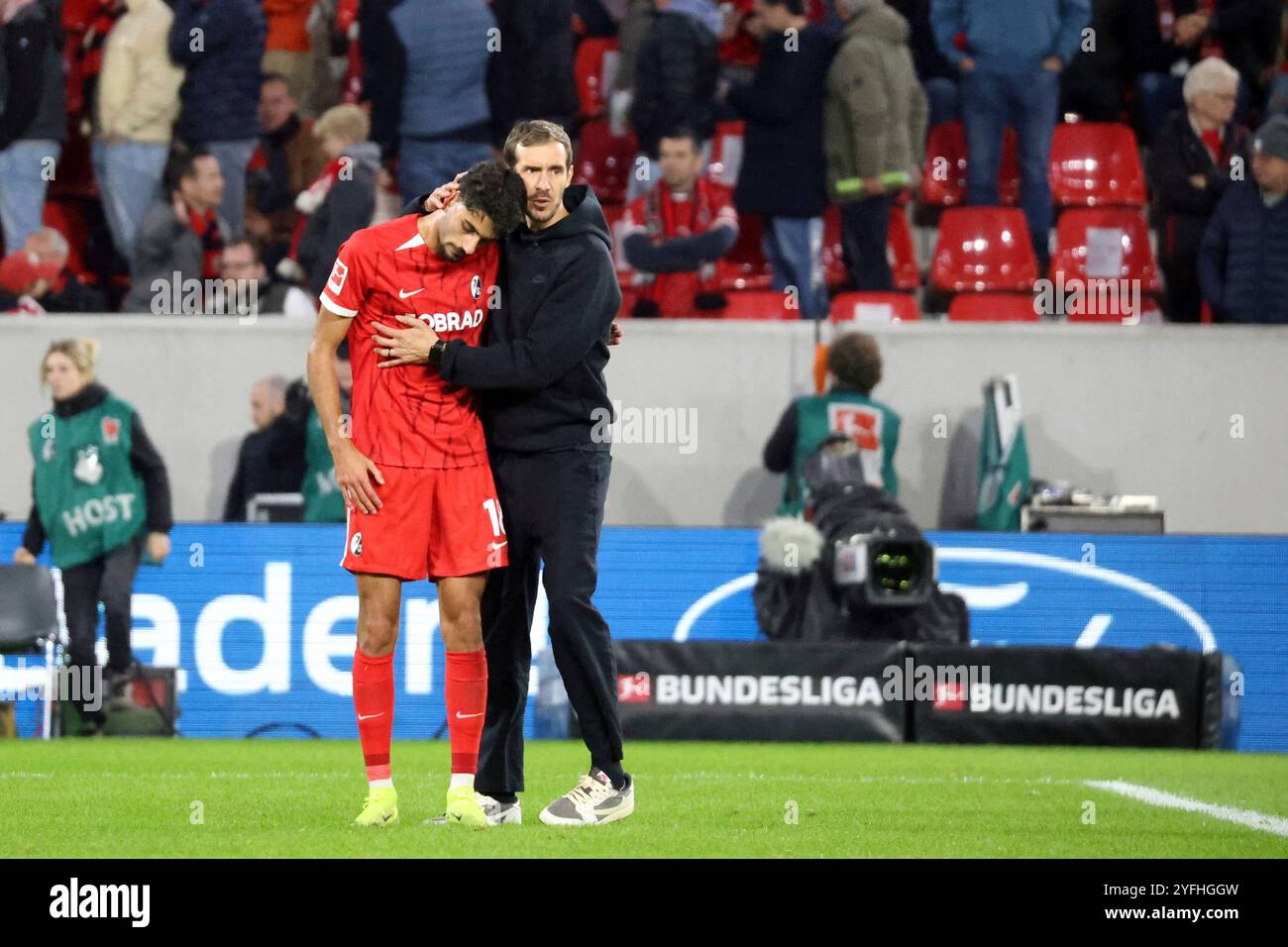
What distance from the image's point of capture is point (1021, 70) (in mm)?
13625

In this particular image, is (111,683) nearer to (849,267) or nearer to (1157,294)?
(849,267)

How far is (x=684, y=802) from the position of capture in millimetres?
7102

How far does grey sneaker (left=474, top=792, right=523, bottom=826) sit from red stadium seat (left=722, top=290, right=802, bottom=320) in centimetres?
775

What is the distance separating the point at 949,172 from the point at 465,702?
9628mm

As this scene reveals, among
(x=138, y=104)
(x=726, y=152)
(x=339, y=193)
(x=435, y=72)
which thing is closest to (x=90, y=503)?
(x=339, y=193)

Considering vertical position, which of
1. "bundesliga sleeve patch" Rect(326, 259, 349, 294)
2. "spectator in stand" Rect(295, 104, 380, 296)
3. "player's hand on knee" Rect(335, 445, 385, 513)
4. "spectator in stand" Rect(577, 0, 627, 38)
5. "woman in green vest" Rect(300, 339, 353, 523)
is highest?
"spectator in stand" Rect(577, 0, 627, 38)

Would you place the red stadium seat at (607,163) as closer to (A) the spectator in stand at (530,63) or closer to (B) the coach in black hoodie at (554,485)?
(A) the spectator in stand at (530,63)

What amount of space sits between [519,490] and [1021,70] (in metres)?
8.41

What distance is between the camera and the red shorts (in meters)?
6.07

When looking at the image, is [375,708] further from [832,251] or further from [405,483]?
[832,251]

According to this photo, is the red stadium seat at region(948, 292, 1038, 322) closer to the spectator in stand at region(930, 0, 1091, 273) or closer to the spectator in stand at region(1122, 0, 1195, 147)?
the spectator in stand at region(930, 0, 1091, 273)

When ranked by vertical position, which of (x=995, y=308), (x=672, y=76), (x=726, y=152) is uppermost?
(x=672, y=76)

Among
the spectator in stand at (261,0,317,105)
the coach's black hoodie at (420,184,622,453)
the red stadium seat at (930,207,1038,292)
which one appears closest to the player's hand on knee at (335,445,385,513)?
the coach's black hoodie at (420,184,622,453)
